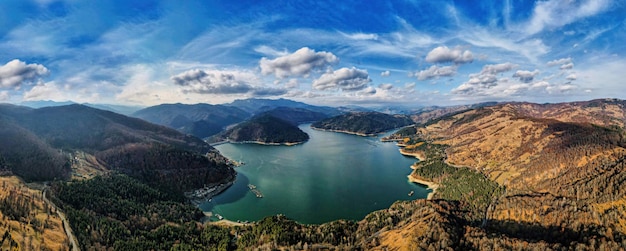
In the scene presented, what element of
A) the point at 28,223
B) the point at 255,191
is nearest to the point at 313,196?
the point at 255,191

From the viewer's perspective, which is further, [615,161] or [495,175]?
[495,175]

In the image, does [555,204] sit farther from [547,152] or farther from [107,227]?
[107,227]

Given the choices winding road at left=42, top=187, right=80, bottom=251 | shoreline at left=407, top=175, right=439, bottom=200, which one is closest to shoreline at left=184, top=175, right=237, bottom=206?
winding road at left=42, top=187, right=80, bottom=251

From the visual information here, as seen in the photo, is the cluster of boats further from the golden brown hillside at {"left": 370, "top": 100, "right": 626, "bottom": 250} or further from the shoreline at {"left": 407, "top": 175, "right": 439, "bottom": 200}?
the shoreline at {"left": 407, "top": 175, "right": 439, "bottom": 200}

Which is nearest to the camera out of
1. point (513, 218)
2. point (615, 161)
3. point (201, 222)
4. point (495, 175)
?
point (513, 218)

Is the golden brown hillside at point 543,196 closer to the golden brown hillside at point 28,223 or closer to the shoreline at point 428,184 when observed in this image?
the shoreline at point 428,184

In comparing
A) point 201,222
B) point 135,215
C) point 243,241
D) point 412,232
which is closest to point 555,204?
point 412,232

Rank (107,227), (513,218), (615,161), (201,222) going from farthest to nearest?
1. (615,161)
2. (201,222)
3. (513,218)
4. (107,227)

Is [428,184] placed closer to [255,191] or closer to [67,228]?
[255,191]

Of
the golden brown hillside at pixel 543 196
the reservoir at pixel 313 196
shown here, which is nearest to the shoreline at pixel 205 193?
the reservoir at pixel 313 196
